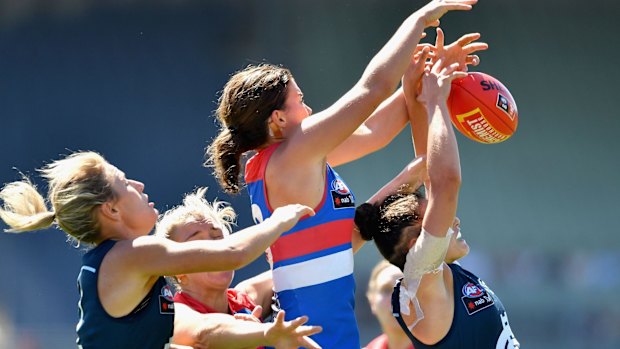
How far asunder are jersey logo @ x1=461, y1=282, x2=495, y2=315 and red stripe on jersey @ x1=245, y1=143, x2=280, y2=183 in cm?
94

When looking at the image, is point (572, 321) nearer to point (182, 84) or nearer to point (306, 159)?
point (182, 84)

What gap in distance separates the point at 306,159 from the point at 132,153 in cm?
849

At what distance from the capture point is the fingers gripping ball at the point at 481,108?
158 inches

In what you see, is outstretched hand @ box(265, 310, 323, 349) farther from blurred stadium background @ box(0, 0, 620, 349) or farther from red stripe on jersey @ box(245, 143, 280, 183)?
blurred stadium background @ box(0, 0, 620, 349)

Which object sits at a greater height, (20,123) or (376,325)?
(20,123)

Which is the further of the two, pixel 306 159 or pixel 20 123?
pixel 20 123

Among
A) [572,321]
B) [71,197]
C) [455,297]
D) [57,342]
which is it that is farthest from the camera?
[572,321]

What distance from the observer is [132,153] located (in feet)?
38.8

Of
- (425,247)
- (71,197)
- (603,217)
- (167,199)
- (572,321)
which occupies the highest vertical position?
(71,197)

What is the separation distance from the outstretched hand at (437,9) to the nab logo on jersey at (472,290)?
104 cm

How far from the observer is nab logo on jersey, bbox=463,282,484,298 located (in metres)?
3.90

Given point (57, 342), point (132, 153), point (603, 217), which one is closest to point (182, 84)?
point (132, 153)

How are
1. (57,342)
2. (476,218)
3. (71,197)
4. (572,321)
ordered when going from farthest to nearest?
(476,218) < (572,321) < (57,342) < (71,197)

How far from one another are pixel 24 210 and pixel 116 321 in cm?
61
